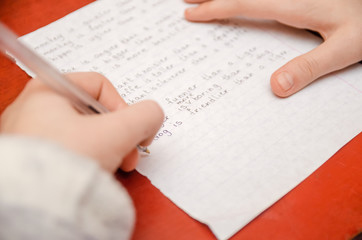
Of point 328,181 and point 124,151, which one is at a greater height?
point 124,151

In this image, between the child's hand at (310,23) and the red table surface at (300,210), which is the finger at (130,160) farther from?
the child's hand at (310,23)

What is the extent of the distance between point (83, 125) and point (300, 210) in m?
0.30

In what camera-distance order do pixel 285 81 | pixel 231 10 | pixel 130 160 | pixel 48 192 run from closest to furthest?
1. pixel 48 192
2. pixel 130 160
3. pixel 285 81
4. pixel 231 10

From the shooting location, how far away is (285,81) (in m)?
0.57

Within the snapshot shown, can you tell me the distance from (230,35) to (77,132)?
0.43 metres

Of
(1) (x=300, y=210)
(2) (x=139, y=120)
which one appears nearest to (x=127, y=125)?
(2) (x=139, y=120)

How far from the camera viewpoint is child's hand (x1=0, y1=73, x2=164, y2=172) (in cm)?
36

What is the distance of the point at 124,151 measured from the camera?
1.29 ft

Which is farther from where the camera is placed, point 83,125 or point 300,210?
A: point 300,210

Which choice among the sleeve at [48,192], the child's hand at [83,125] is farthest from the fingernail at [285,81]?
the sleeve at [48,192]

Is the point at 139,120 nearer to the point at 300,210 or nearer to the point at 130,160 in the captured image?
the point at 130,160

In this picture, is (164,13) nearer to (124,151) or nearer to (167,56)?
(167,56)

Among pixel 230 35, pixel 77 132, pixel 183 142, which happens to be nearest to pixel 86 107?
pixel 77 132

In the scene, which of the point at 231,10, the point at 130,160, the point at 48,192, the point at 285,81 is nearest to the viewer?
the point at 48,192
